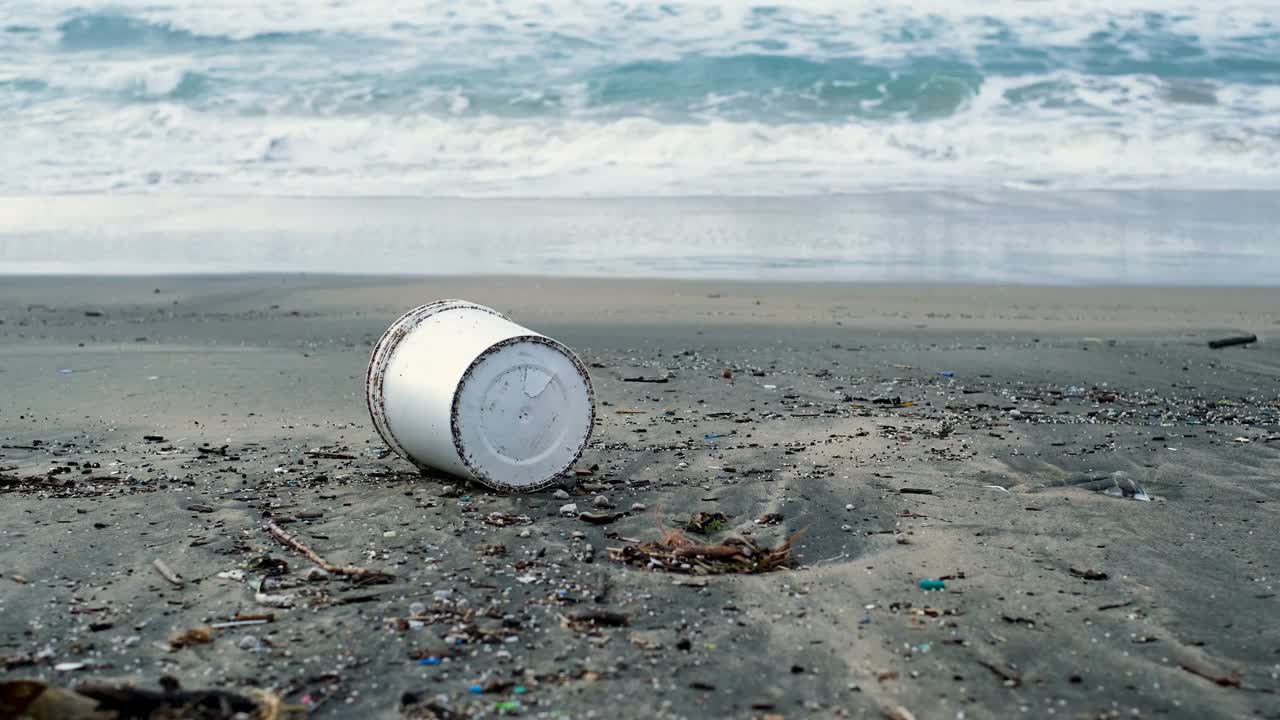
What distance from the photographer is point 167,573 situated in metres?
4.39

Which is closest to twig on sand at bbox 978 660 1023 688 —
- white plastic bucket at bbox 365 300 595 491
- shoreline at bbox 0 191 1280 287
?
white plastic bucket at bbox 365 300 595 491

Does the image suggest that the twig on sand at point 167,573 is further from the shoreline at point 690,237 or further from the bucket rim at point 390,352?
the shoreline at point 690,237

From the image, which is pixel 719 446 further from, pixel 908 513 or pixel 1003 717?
pixel 1003 717

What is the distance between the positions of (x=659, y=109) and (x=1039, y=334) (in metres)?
19.0

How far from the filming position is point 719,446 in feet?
21.0

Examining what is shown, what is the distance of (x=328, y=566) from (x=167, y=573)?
54 cm

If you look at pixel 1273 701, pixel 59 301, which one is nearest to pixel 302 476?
pixel 1273 701

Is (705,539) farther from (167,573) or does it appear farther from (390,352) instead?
(167,573)

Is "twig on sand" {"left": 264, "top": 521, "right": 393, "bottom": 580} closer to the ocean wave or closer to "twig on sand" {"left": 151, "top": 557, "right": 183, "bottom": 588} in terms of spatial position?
"twig on sand" {"left": 151, "top": 557, "right": 183, "bottom": 588}

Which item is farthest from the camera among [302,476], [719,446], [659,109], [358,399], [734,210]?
[659,109]

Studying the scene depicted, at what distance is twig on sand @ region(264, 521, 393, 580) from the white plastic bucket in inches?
29.4

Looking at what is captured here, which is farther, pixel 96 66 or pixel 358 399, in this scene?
pixel 96 66

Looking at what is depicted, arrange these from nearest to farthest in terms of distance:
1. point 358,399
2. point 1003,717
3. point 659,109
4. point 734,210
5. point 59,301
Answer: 1. point 1003,717
2. point 358,399
3. point 59,301
4. point 734,210
5. point 659,109

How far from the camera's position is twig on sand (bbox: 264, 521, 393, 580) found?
14.3ft
